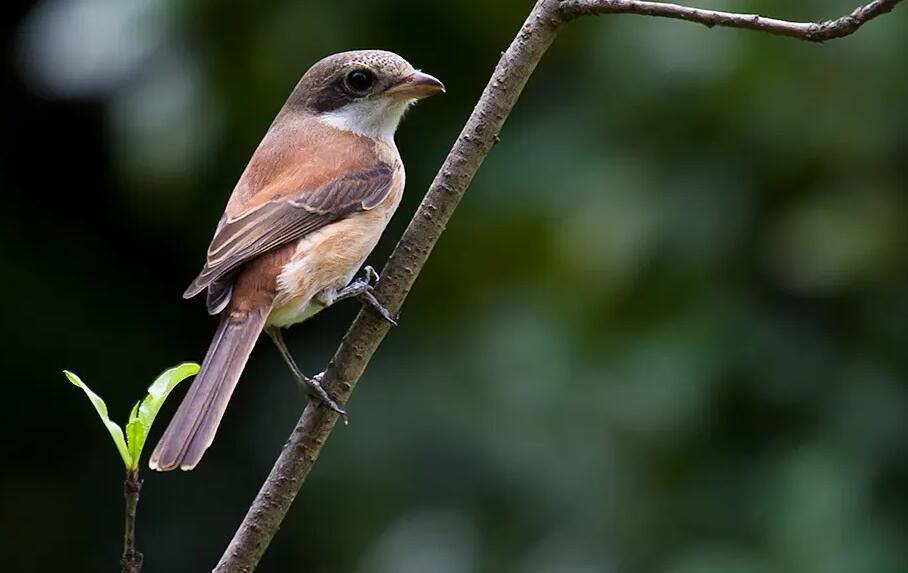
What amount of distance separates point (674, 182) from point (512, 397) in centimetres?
91

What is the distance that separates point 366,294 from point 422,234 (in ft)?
0.56

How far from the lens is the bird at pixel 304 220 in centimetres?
302

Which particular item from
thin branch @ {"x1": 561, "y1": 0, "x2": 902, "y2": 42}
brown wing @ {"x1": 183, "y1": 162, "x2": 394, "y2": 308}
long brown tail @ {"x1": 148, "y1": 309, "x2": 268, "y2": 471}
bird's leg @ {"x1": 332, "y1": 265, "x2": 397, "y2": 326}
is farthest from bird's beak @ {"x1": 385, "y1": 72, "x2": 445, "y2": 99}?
thin branch @ {"x1": 561, "y1": 0, "x2": 902, "y2": 42}

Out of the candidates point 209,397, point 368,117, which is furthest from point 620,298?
point 209,397

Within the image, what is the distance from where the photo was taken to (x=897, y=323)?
4.25 metres

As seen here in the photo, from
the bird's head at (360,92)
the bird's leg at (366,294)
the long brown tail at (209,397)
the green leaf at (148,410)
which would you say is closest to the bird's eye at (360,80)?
the bird's head at (360,92)

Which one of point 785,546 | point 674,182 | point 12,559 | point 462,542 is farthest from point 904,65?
point 12,559

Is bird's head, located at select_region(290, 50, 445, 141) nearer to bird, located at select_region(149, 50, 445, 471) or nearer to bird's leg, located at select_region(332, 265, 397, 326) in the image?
bird, located at select_region(149, 50, 445, 471)

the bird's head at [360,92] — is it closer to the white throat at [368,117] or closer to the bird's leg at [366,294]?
the white throat at [368,117]

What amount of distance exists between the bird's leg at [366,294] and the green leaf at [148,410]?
0.48 metres

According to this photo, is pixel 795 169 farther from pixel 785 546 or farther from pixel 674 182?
pixel 785 546

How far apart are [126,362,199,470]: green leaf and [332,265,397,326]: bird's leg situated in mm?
484

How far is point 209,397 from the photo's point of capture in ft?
9.51

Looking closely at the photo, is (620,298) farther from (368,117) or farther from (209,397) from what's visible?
(209,397)
